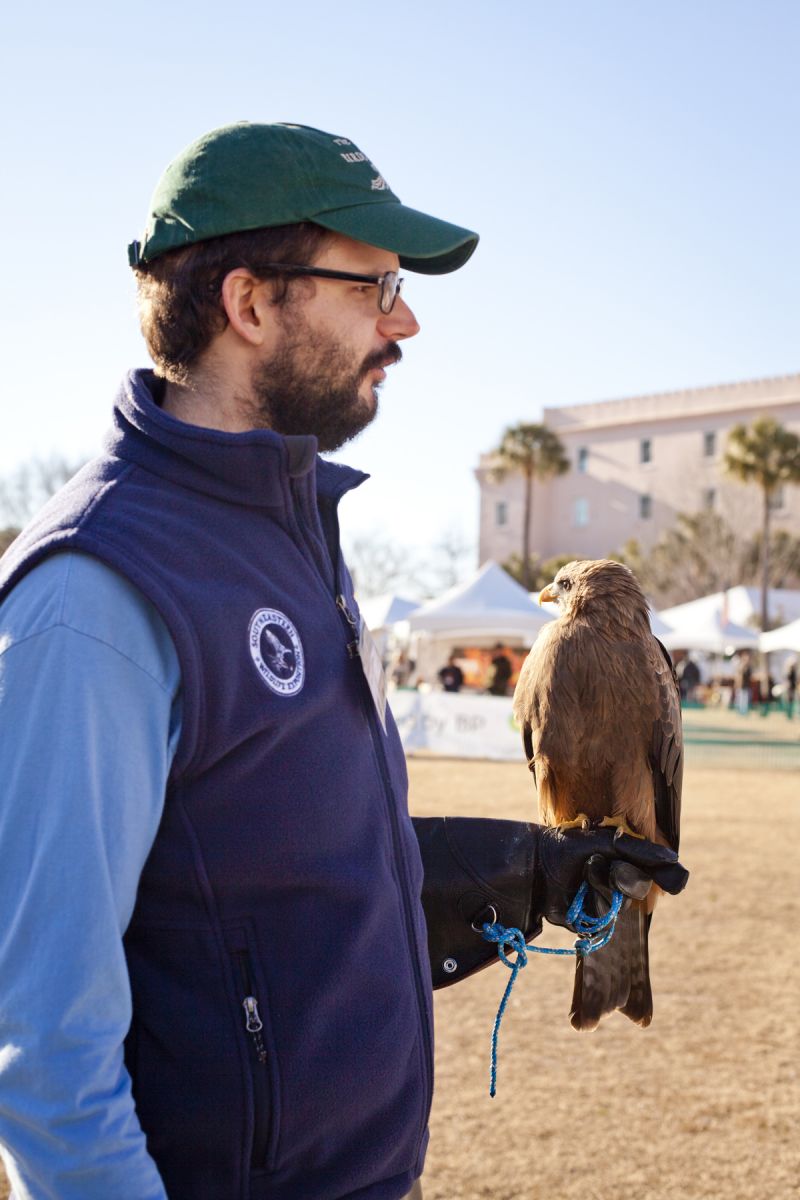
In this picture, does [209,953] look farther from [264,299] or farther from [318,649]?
[264,299]

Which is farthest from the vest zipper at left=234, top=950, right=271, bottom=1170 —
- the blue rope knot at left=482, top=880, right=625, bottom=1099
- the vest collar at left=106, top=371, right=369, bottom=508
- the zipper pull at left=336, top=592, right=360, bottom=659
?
the blue rope knot at left=482, top=880, right=625, bottom=1099

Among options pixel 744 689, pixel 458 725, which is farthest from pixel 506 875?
pixel 744 689

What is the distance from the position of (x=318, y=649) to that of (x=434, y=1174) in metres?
3.09

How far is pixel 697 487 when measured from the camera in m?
63.9

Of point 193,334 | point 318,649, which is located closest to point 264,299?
point 193,334

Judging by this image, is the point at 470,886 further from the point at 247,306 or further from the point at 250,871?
the point at 247,306

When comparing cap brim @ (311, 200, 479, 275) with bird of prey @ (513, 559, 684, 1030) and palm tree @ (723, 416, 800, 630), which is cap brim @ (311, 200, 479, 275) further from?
palm tree @ (723, 416, 800, 630)

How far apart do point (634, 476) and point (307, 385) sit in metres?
66.5

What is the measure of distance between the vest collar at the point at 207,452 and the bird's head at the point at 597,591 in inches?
81.9

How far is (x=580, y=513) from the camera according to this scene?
68562mm

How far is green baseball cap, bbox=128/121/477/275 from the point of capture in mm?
1740

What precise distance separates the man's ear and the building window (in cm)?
6740

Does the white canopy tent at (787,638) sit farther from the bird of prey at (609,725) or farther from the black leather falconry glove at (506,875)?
the black leather falconry glove at (506,875)

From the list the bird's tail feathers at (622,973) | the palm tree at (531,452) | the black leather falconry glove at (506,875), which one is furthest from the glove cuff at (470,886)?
the palm tree at (531,452)
